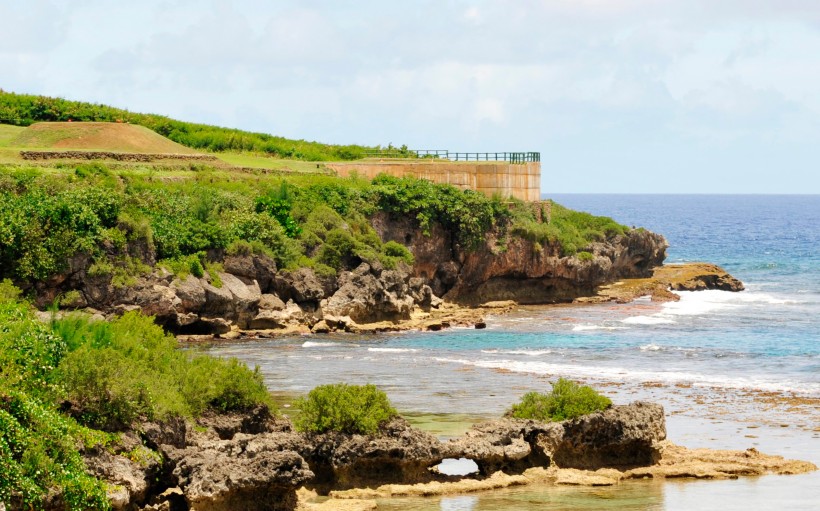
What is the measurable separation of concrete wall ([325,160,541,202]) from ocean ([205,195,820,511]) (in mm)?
11695

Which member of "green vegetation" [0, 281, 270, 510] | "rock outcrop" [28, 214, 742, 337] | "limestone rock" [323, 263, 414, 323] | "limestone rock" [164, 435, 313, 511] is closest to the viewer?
"green vegetation" [0, 281, 270, 510]

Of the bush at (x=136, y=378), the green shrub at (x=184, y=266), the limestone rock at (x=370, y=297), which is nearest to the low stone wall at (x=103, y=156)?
the green shrub at (x=184, y=266)

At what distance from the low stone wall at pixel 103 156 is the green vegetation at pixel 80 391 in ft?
122

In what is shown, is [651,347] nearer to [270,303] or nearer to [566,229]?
[270,303]

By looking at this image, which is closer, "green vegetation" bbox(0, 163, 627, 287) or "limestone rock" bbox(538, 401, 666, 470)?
"limestone rock" bbox(538, 401, 666, 470)

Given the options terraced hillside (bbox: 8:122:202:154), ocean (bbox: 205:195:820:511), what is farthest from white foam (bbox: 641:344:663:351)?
terraced hillside (bbox: 8:122:202:154)

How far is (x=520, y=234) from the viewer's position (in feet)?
243

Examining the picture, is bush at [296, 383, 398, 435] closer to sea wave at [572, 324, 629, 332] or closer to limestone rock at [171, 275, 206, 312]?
limestone rock at [171, 275, 206, 312]

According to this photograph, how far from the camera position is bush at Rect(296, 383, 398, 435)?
26.1 meters

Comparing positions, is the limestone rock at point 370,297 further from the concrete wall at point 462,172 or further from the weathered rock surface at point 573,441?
the weathered rock surface at point 573,441

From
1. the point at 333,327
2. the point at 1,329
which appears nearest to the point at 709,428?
the point at 1,329

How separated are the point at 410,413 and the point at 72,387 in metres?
13.4

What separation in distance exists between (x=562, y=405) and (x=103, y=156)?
147 feet

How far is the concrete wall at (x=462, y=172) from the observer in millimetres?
78750
